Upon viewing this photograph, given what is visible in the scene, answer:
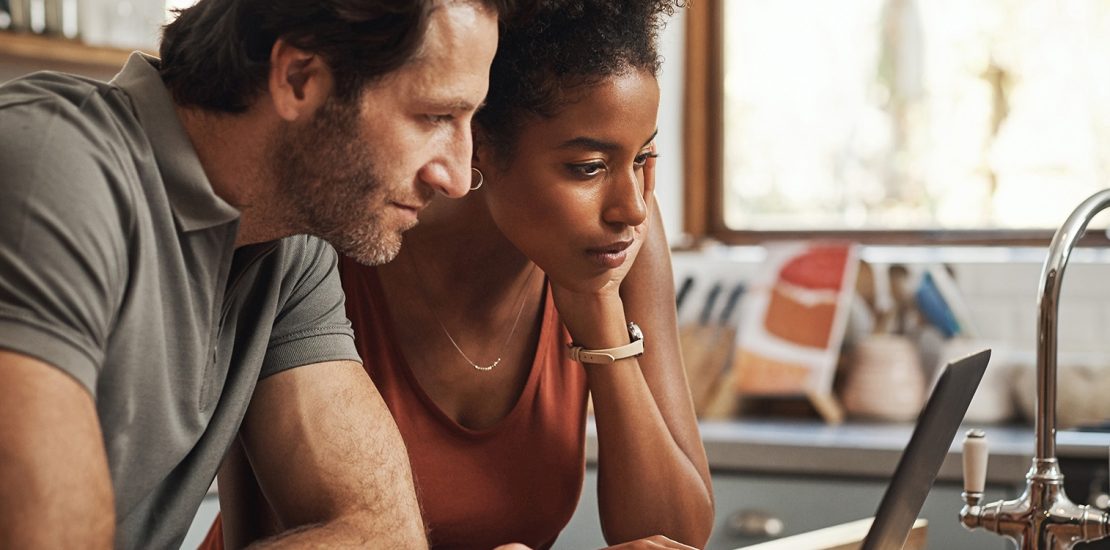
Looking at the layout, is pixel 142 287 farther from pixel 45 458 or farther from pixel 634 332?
pixel 634 332

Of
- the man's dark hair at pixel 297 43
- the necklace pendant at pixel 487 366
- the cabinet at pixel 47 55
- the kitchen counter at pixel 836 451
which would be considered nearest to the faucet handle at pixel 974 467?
the necklace pendant at pixel 487 366

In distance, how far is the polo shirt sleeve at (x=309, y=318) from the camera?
1.29 m

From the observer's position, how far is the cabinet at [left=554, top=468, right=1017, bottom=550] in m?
2.40

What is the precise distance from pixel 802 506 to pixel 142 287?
1.76 meters

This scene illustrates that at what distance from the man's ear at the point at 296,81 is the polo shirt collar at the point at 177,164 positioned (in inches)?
3.5

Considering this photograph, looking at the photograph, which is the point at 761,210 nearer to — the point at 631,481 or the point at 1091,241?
the point at 1091,241

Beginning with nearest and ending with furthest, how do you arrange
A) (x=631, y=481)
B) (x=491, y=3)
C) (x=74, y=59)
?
(x=491, y=3), (x=631, y=481), (x=74, y=59)

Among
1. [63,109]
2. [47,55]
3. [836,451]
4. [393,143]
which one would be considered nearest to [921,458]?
[393,143]

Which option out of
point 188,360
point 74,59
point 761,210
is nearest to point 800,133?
point 761,210

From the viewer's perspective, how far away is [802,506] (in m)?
2.52

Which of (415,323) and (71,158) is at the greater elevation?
(71,158)

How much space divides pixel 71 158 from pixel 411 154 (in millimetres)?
307

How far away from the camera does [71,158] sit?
98cm

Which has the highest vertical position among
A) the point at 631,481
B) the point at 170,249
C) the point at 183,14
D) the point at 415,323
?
the point at 183,14
